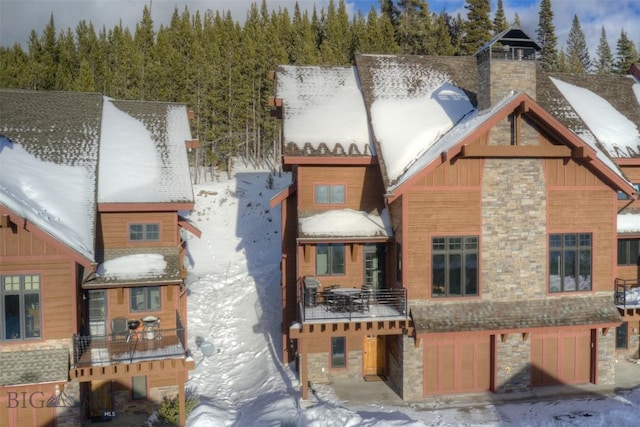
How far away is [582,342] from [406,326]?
6482 millimetres

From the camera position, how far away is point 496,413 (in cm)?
1452

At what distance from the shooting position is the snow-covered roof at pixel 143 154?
16.7 m

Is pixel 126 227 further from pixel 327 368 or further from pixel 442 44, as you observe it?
pixel 442 44

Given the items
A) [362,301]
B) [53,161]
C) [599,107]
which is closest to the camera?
[362,301]

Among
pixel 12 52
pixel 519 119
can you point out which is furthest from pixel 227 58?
pixel 519 119

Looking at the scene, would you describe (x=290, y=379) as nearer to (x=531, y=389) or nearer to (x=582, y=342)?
(x=531, y=389)

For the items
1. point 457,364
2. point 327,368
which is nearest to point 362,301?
point 327,368

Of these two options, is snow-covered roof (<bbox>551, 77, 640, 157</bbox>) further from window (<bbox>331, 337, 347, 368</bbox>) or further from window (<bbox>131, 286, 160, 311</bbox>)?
window (<bbox>131, 286, 160, 311</bbox>)

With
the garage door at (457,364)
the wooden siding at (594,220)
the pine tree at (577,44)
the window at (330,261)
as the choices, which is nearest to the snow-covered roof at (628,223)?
the wooden siding at (594,220)

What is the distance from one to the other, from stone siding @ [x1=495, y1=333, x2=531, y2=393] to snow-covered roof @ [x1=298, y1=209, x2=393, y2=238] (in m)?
5.28

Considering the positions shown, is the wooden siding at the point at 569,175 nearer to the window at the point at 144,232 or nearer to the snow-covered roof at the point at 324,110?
the snow-covered roof at the point at 324,110

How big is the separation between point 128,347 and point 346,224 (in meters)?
8.05

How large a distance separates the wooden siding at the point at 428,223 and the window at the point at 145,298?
837cm

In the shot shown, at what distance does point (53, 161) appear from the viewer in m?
16.9
